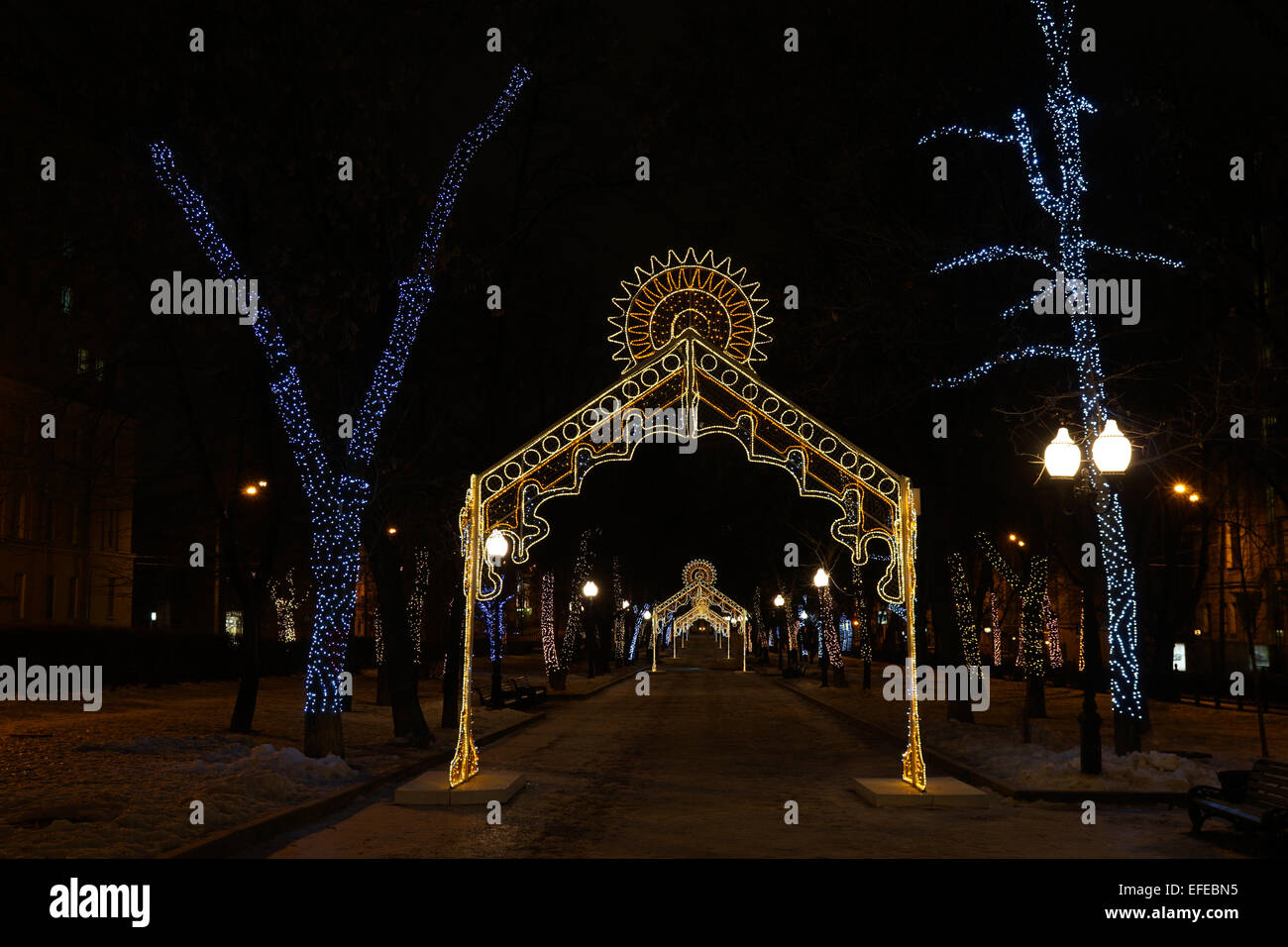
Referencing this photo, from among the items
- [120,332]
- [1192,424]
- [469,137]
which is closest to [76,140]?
[120,332]

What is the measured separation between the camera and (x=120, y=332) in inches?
676

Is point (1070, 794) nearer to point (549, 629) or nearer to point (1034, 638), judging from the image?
point (1034, 638)

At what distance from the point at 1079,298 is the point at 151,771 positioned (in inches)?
552

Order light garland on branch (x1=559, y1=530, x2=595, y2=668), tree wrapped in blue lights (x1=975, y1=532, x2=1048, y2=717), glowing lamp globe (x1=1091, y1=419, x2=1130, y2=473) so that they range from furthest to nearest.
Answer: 1. light garland on branch (x1=559, y1=530, x2=595, y2=668)
2. tree wrapped in blue lights (x1=975, y1=532, x2=1048, y2=717)
3. glowing lamp globe (x1=1091, y1=419, x2=1130, y2=473)

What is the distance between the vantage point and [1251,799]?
1234 centimetres

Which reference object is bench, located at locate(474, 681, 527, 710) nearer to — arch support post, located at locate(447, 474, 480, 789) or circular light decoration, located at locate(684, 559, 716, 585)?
arch support post, located at locate(447, 474, 480, 789)

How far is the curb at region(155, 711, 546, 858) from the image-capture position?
11070 millimetres

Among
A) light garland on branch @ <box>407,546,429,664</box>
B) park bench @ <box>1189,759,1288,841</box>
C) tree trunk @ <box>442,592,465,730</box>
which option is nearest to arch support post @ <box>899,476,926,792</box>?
park bench @ <box>1189,759,1288,841</box>

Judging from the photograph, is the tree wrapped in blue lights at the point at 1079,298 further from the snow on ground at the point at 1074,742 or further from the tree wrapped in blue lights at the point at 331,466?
the tree wrapped in blue lights at the point at 331,466

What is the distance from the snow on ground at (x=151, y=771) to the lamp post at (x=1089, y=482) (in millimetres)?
9517

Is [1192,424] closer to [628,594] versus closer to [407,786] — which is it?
[407,786]

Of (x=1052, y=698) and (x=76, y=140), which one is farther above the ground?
(x=76, y=140)

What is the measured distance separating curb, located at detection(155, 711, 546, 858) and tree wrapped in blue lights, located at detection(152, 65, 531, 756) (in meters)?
1.56

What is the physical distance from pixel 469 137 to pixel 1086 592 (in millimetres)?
11150
